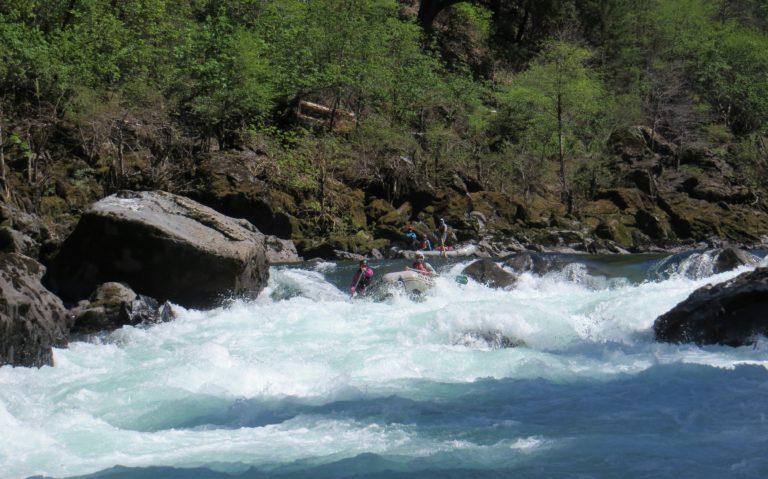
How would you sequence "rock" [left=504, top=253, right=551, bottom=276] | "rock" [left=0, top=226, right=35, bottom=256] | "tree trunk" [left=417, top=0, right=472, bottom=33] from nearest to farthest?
1. "rock" [left=0, top=226, right=35, bottom=256]
2. "rock" [left=504, top=253, right=551, bottom=276]
3. "tree trunk" [left=417, top=0, right=472, bottom=33]

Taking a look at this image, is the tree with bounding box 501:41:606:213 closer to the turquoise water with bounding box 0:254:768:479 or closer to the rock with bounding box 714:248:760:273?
the rock with bounding box 714:248:760:273

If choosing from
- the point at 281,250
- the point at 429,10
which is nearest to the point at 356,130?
the point at 281,250

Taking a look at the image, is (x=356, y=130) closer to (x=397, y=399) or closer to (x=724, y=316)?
(x=724, y=316)

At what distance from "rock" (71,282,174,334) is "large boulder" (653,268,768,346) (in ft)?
28.2

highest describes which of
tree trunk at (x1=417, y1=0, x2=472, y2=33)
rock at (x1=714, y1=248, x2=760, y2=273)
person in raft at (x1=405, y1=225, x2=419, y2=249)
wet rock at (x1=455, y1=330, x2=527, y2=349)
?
tree trunk at (x1=417, y1=0, x2=472, y2=33)

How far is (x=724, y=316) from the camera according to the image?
10984 mm

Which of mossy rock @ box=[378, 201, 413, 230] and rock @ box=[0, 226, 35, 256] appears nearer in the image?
rock @ box=[0, 226, 35, 256]

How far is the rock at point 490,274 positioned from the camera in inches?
699

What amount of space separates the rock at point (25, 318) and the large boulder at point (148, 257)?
2.96m

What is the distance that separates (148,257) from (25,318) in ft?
14.5

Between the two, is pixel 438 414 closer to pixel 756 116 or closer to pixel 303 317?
pixel 303 317

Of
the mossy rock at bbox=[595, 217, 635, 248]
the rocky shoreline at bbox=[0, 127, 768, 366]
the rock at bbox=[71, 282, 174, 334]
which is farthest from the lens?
the mossy rock at bbox=[595, 217, 635, 248]

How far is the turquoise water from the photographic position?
20.6 ft

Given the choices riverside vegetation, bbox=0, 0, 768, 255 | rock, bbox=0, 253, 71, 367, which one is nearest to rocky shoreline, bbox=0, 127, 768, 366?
rock, bbox=0, 253, 71, 367
